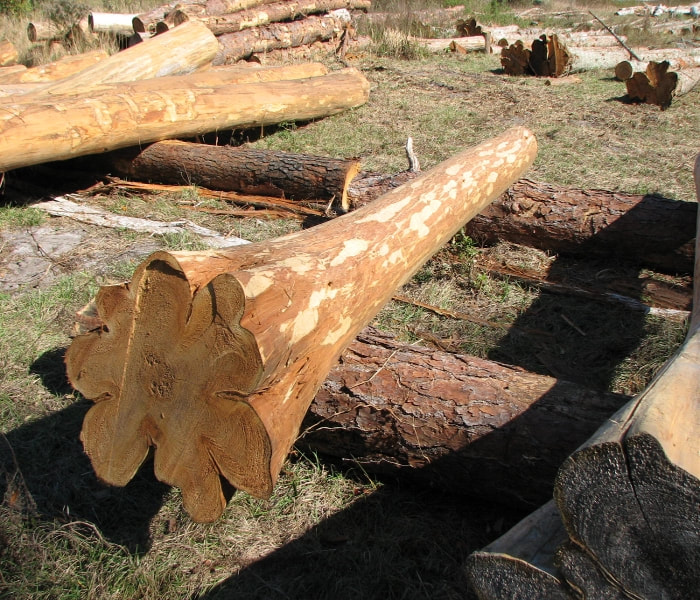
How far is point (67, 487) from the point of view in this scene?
2.61 meters

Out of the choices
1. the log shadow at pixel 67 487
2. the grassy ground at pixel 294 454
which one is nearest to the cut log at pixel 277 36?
the grassy ground at pixel 294 454

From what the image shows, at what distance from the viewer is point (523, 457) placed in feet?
7.97

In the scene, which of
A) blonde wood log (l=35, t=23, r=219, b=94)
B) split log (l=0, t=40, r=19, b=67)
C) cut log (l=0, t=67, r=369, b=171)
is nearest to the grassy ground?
cut log (l=0, t=67, r=369, b=171)

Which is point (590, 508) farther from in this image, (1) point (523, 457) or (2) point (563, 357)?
(2) point (563, 357)

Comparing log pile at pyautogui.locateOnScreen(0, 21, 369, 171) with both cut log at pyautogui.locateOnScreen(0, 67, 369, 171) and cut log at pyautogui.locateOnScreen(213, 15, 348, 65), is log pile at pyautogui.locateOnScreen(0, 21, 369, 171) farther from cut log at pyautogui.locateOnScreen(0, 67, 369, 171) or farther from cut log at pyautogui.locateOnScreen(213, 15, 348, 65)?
cut log at pyautogui.locateOnScreen(213, 15, 348, 65)

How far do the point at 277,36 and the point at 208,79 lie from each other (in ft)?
14.6

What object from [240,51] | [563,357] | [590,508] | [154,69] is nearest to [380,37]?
[240,51]

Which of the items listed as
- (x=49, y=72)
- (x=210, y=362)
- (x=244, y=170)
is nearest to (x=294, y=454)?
(x=210, y=362)

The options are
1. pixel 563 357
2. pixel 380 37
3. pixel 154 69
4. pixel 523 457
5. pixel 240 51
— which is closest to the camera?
pixel 523 457

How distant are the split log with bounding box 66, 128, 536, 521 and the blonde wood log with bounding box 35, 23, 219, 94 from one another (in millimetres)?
4753

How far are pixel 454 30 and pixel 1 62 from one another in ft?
33.9

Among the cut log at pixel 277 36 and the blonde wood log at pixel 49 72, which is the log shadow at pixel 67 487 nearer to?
the blonde wood log at pixel 49 72

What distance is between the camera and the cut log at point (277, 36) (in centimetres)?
1000

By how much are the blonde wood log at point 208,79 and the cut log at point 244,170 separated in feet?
1.95
